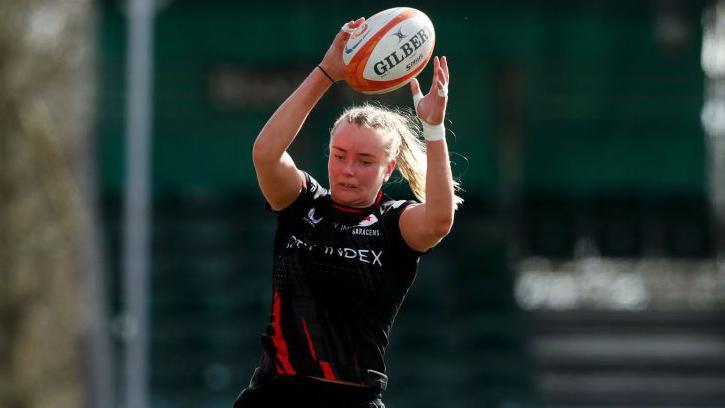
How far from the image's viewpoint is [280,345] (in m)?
5.21

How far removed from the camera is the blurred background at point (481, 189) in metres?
14.5

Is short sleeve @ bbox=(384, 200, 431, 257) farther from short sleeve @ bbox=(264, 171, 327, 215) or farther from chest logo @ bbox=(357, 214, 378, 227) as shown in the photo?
short sleeve @ bbox=(264, 171, 327, 215)

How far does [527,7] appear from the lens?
14484 millimetres

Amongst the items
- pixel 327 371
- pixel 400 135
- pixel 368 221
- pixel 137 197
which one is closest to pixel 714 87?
pixel 137 197

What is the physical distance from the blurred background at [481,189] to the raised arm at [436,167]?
8.96m

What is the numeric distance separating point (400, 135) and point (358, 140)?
0.29m

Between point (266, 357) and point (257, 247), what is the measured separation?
10.3 meters

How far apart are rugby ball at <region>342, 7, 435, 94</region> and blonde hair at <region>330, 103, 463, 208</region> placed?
4.6 inches

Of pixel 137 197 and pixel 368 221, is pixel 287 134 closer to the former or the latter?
pixel 368 221

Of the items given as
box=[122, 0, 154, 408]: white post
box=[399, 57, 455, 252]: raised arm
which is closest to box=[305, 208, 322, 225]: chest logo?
box=[399, 57, 455, 252]: raised arm

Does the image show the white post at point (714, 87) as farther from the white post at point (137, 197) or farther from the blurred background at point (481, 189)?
the white post at point (137, 197)

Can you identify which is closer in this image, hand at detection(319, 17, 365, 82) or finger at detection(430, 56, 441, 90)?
finger at detection(430, 56, 441, 90)

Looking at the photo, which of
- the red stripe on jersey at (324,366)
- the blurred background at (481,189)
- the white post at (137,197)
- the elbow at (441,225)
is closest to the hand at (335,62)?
the elbow at (441,225)

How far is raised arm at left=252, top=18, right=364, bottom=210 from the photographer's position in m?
5.22
